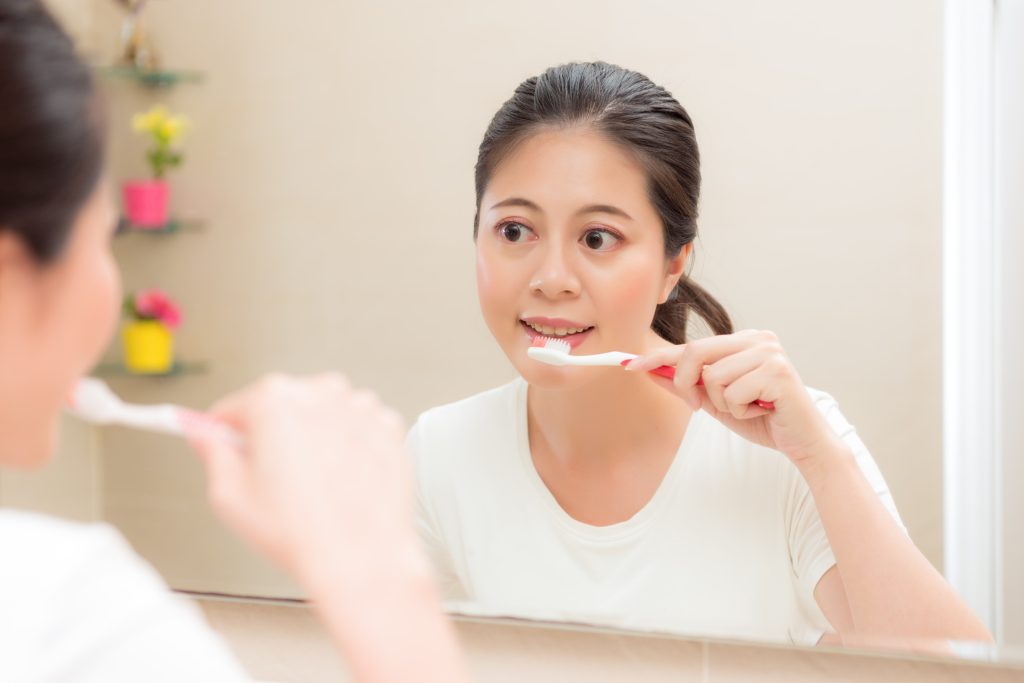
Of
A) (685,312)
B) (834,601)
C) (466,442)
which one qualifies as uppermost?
(685,312)

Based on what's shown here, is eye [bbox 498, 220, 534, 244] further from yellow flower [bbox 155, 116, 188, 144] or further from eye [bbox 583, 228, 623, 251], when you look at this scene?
yellow flower [bbox 155, 116, 188, 144]

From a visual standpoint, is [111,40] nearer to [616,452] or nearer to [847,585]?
[616,452]

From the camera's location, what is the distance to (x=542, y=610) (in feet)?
2.75

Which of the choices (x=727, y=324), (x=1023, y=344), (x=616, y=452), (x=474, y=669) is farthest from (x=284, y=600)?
(x=1023, y=344)

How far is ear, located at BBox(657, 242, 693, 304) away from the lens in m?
0.78

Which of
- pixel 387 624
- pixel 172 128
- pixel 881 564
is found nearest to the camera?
pixel 387 624

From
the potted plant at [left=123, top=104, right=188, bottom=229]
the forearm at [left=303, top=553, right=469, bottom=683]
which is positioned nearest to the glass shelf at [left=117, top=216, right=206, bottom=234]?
the potted plant at [left=123, top=104, right=188, bottom=229]

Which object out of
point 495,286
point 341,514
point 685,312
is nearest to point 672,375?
point 685,312

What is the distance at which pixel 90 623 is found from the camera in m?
0.40

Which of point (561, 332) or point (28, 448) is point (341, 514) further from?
point (561, 332)

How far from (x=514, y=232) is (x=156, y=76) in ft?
1.10

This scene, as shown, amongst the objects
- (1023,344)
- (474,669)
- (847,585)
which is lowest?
(474,669)

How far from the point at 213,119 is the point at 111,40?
109 millimetres

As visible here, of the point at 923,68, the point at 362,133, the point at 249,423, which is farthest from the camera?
the point at 362,133
